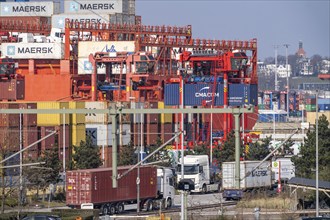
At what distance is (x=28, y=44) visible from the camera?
103062 mm

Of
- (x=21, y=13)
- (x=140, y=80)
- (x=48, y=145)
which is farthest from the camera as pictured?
(x=21, y=13)

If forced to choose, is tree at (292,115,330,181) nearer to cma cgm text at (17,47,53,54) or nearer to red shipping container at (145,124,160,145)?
red shipping container at (145,124,160,145)

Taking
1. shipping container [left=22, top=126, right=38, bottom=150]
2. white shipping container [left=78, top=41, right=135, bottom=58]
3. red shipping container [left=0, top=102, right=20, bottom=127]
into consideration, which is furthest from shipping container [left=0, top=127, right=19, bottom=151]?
white shipping container [left=78, top=41, right=135, bottom=58]

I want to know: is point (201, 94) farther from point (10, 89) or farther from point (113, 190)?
point (113, 190)

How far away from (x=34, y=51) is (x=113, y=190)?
5824 cm

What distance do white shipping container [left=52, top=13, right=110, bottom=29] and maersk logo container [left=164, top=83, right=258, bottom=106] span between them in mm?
25729

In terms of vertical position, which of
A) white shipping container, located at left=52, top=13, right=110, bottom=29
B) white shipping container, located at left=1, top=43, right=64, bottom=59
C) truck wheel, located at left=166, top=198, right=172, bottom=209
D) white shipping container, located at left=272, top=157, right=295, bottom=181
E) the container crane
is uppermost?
white shipping container, located at left=52, top=13, right=110, bottom=29

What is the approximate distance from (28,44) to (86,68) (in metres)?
6.61

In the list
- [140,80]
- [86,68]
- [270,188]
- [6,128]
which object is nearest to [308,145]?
[270,188]

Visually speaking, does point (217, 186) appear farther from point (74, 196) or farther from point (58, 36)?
point (58, 36)

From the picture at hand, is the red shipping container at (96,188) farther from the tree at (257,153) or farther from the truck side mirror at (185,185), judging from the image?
Result: the tree at (257,153)

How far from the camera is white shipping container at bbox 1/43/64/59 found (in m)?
103

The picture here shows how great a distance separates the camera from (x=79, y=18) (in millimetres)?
115875

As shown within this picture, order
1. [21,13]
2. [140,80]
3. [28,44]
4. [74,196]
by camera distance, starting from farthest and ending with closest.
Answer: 1. [21,13]
2. [28,44]
3. [140,80]
4. [74,196]
